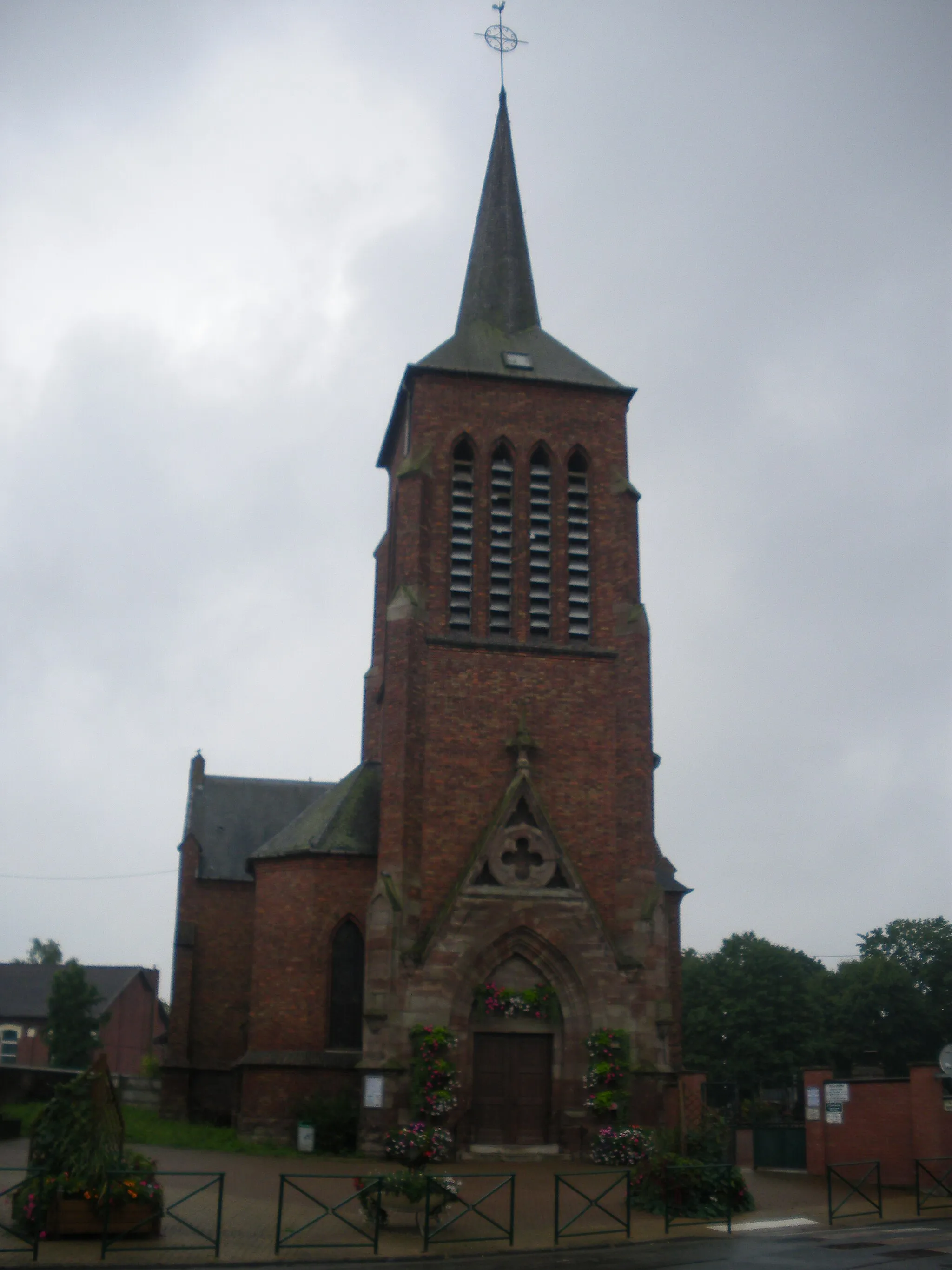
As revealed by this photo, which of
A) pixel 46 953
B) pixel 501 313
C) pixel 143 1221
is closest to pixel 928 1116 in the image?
pixel 143 1221

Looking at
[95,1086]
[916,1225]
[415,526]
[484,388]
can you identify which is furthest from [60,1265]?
[484,388]

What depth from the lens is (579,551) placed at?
31297 mm

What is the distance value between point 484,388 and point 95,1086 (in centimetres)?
2122

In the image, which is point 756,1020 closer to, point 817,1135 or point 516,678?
point 817,1135

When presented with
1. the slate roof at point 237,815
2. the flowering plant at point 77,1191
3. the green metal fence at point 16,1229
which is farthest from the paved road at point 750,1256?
the slate roof at point 237,815

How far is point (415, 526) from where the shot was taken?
99.1 ft

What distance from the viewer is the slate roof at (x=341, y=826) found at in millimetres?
29812

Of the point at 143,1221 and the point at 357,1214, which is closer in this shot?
the point at 143,1221

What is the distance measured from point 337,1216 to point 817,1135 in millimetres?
14229

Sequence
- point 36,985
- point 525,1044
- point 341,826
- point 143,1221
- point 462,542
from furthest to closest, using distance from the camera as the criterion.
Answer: point 36,985
point 462,542
point 341,826
point 525,1044
point 143,1221

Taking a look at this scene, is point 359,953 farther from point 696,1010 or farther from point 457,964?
point 696,1010


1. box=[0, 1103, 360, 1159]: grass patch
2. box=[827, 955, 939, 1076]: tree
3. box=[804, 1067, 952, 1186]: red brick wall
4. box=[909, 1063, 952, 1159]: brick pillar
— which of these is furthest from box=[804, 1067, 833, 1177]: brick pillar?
box=[827, 955, 939, 1076]: tree

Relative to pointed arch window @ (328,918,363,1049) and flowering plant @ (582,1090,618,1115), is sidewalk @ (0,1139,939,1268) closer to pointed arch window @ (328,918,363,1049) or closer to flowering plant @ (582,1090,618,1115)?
flowering plant @ (582,1090,618,1115)

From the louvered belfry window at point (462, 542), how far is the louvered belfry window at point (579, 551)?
8.24 feet
